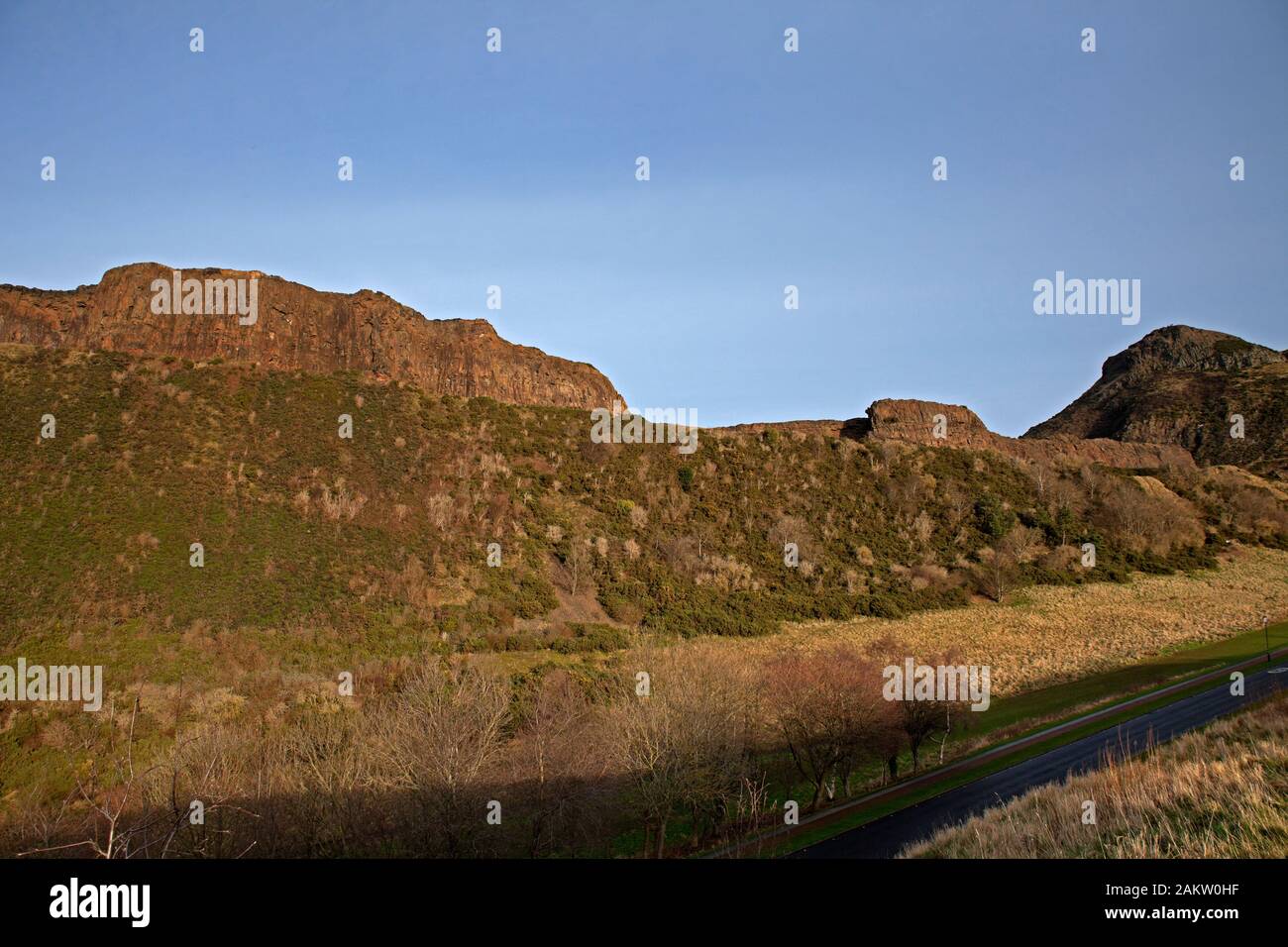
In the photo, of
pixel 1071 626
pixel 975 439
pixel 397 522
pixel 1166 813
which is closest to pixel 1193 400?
pixel 975 439

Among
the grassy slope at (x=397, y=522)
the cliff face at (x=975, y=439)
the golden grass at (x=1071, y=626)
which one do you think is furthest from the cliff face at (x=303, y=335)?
the golden grass at (x=1071, y=626)

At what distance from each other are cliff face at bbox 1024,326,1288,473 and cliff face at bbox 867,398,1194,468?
22.2 ft

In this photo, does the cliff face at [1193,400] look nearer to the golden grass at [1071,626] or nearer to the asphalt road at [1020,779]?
the golden grass at [1071,626]

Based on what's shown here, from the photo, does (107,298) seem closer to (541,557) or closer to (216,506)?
(216,506)

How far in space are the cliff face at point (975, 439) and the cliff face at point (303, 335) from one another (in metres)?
42.6

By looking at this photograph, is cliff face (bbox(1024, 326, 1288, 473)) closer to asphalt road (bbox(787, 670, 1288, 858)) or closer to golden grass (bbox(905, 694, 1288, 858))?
asphalt road (bbox(787, 670, 1288, 858))

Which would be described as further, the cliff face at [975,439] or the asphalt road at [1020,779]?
the cliff face at [975,439]

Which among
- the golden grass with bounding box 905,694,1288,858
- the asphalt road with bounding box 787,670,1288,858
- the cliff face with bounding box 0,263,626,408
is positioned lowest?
the asphalt road with bounding box 787,670,1288,858

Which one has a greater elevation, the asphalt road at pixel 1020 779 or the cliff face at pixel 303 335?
the cliff face at pixel 303 335

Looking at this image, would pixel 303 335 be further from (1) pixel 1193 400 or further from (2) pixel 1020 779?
(1) pixel 1193 400

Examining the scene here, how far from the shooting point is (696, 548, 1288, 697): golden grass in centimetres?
4862

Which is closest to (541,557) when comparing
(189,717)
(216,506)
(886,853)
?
(216,506)

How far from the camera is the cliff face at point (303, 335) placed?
250 ft

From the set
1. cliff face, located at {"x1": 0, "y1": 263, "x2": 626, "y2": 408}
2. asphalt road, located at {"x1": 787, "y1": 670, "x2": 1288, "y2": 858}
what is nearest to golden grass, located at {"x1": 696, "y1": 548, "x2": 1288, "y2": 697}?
asphalt road, located at {"x1": 787, "y1": 670, "x2": 1288, "y2": 858}
